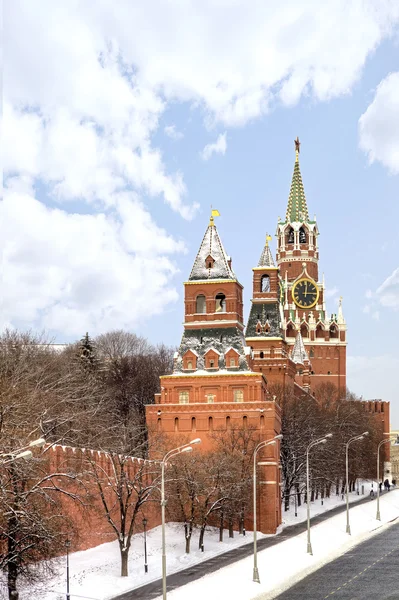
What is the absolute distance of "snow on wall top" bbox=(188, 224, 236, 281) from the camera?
8044 cm

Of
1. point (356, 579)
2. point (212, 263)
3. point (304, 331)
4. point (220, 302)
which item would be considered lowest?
point (356, 579)

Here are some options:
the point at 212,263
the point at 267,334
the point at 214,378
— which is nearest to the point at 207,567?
the point at 214,378

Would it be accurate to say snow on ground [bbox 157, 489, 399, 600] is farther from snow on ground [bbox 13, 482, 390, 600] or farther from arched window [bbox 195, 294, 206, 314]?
arched window [bbox 195, 294, 206, 314]

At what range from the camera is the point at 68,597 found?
140 ft

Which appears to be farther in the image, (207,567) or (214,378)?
(214,378)

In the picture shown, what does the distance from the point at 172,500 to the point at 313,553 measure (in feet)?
31.5

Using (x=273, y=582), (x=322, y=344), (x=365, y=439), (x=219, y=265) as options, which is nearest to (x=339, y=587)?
(x=273, y=582)

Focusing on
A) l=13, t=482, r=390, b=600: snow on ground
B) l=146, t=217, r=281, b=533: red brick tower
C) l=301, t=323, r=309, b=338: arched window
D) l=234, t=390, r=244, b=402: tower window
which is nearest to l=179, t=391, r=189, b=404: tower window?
l=146, t=217, r=281, b=533: red brick tower

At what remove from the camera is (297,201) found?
16212 centimetres

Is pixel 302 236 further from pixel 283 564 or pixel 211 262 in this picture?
pixel 283 564

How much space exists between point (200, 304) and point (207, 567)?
96.7ft

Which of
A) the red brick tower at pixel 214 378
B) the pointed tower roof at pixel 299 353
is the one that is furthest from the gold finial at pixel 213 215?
the pointed tower roof at pixel 299 353

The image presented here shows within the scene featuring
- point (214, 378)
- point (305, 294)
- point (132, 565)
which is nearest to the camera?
point (132, 565)

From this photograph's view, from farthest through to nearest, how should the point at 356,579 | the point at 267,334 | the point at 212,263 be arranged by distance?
the point at 267,334, the point at 212,263, the point at 356,579
